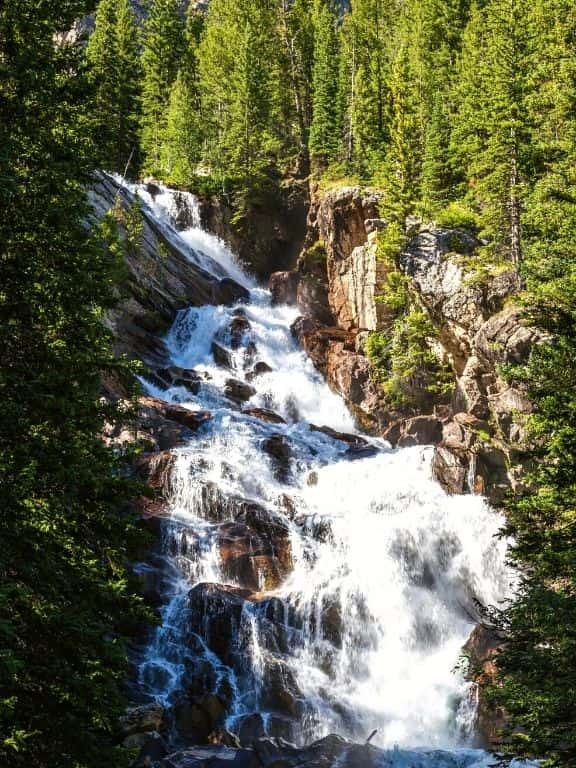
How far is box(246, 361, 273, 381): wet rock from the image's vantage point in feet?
128

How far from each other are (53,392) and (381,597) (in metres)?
17.3

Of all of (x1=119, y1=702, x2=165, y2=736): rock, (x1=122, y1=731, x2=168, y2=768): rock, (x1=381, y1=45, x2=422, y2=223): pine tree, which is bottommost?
(x1=122, y1=731, x2=168, y2=768): rock

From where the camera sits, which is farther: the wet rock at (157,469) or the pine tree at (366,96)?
the pine tree at (366,96)

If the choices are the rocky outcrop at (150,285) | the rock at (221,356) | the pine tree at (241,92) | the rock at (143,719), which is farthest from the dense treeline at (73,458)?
the pine tree at (241,92)

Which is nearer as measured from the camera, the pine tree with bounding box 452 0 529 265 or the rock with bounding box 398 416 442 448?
the pine tree with bounding box 452 0 529 265

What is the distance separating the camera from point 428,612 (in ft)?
79.7

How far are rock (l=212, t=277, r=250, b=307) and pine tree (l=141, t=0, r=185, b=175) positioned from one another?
78.7ft

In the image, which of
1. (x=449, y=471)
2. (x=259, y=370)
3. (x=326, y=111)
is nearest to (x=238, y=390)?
(x=259, y=370)

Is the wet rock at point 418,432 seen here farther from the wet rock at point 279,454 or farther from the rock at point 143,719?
the rock at point 143,719

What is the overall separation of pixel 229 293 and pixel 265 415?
14774 mm

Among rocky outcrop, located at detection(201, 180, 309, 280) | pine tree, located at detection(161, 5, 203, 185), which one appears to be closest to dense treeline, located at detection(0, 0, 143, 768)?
rocky outcrop, located at detection(201, 180, 309, 280)

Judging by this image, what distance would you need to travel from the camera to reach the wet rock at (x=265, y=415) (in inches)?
1335

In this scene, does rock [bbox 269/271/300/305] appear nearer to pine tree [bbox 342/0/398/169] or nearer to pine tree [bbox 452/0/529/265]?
pine tree [bbox 342/0/398/169]

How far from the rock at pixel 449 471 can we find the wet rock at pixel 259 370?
484 inches
